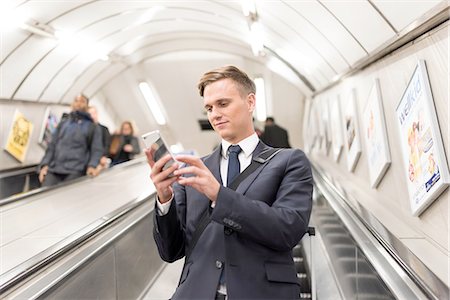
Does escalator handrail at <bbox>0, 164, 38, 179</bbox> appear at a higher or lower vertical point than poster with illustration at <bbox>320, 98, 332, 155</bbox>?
lower

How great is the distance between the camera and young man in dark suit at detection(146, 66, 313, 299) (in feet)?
5.21

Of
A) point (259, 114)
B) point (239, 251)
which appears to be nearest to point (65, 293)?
point (239, 251)

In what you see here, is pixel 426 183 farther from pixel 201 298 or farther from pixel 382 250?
pixel 201 298

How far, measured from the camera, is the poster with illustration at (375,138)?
425cm

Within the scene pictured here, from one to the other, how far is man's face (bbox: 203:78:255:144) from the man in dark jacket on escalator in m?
4.64

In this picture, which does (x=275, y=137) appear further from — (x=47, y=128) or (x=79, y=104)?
(x=47, y=128)

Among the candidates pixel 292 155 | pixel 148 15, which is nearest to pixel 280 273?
pixel 292 155

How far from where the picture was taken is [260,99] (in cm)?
1541

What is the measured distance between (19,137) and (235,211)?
831 centimetres

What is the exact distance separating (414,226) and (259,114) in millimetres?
12960

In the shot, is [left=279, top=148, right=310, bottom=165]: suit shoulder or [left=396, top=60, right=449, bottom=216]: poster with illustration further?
[left=396, top=60, right=449, bottom=216]: poster with illustration

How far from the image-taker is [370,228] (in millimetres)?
2910

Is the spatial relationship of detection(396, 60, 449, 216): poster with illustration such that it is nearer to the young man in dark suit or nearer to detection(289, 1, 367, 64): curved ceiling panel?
the young man in dark suit

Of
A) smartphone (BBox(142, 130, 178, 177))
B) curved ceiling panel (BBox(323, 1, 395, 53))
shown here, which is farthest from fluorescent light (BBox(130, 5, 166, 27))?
smartphone (BBox(142, 130, 178, 177))
